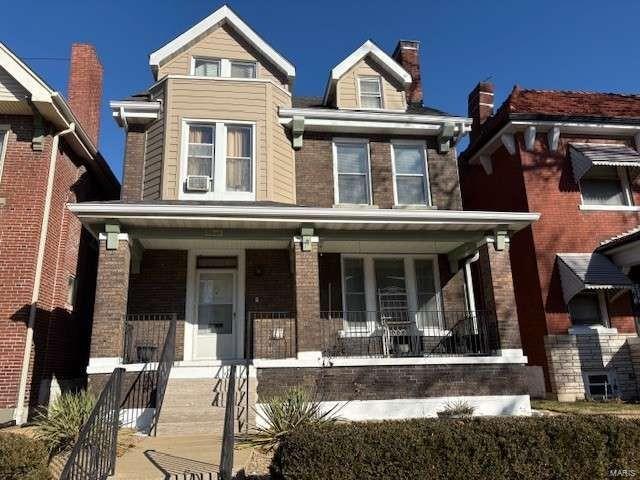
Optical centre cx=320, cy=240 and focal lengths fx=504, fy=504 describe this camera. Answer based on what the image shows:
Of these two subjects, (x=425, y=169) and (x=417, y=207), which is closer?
(x=417, y=207)

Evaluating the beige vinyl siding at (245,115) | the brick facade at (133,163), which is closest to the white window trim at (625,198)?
the beige vinyl siding at (245,115)

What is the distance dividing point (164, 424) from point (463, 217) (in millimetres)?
6803

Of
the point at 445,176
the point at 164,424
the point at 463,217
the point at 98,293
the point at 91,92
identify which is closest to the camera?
the point at 164,424

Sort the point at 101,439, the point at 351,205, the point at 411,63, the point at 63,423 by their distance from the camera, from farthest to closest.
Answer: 1. the point at 411,63
2. the point at 351,205
3. the point at 63,423
4. the point at 101,439

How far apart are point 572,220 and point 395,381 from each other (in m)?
7.04

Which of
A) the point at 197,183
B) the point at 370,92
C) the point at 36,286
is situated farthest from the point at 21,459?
the point at 370,92

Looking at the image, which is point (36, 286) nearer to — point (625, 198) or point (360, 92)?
point (360, 92)

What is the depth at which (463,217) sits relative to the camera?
1034 centimetres

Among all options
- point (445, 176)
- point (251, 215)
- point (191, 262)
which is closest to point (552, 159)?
point (445, 176)

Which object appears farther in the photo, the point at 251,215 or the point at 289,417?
the point at 251,215

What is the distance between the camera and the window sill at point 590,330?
12.1 m

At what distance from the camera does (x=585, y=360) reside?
12.0m

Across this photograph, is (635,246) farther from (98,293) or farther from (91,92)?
(91,92)

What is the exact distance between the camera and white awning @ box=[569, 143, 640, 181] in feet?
42.4
